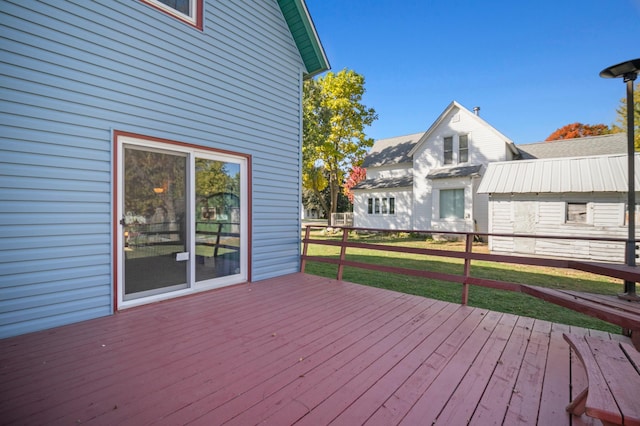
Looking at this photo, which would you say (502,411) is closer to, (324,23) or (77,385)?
(77,385)

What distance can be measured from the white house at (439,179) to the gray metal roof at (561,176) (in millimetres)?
2643

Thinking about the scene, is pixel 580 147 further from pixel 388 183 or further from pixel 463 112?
pixel 388 183

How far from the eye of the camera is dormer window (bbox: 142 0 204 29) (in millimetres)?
3668

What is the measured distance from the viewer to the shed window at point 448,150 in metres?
14.5

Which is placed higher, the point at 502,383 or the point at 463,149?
the point at 463,149

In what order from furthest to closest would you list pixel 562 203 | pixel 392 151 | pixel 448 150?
pixel 392 151, pixel 448 150, pixel 562 203

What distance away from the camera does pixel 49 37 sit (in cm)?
279

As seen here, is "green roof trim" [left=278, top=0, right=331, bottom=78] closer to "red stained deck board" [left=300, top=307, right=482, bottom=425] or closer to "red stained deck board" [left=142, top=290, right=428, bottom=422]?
"red stained deck board" [left=142, top=290, right=428, bottom=422]

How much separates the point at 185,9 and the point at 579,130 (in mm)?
41603

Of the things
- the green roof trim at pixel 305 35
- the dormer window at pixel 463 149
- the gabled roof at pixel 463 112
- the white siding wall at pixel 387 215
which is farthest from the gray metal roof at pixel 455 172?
the green roof trim at pixel 305 35

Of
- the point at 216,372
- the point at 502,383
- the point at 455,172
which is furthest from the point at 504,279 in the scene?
the point at 455,172

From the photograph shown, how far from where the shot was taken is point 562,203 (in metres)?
9.22

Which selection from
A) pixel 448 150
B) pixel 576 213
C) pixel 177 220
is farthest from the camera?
pixel 448 150

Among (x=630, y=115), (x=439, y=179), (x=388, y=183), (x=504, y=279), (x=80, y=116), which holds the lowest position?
(x=504, y=279)
